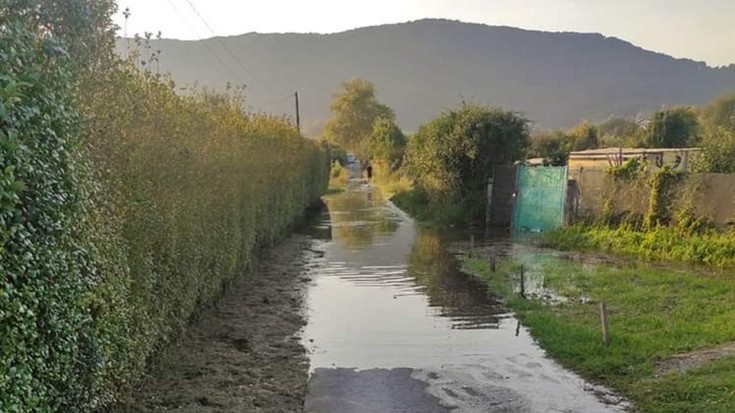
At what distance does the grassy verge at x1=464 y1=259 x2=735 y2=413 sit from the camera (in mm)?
6707

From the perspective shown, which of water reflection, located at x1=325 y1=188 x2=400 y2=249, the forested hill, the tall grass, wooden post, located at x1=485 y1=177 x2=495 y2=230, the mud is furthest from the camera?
the forested hill

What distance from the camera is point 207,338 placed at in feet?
30.0

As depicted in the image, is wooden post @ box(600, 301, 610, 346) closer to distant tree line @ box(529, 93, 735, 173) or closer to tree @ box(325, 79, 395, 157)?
distant tree line @ box(529, 93, 735, 173)

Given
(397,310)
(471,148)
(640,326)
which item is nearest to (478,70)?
(471,148)

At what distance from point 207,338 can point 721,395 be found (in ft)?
20.0

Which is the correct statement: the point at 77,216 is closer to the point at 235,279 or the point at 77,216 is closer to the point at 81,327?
the point at 81,327

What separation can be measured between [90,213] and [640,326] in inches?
286

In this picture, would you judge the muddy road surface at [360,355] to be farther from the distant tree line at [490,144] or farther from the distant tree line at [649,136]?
the distant tree line at [649,136]

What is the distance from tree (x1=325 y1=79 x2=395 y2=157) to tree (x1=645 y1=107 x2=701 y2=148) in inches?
2162

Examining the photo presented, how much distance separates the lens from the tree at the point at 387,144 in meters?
55.5

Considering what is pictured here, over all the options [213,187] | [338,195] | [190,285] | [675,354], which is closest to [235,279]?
[213,187]

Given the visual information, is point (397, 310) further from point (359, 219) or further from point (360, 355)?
point (359, 219)

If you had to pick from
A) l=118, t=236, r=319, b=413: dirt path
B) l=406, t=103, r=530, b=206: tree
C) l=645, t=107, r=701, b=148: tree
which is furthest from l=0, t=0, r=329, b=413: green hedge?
l=645, t=107, r=701, b=148: tree

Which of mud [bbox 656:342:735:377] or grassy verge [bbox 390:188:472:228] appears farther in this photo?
grassy verge [bbox 390:188:472:228]
